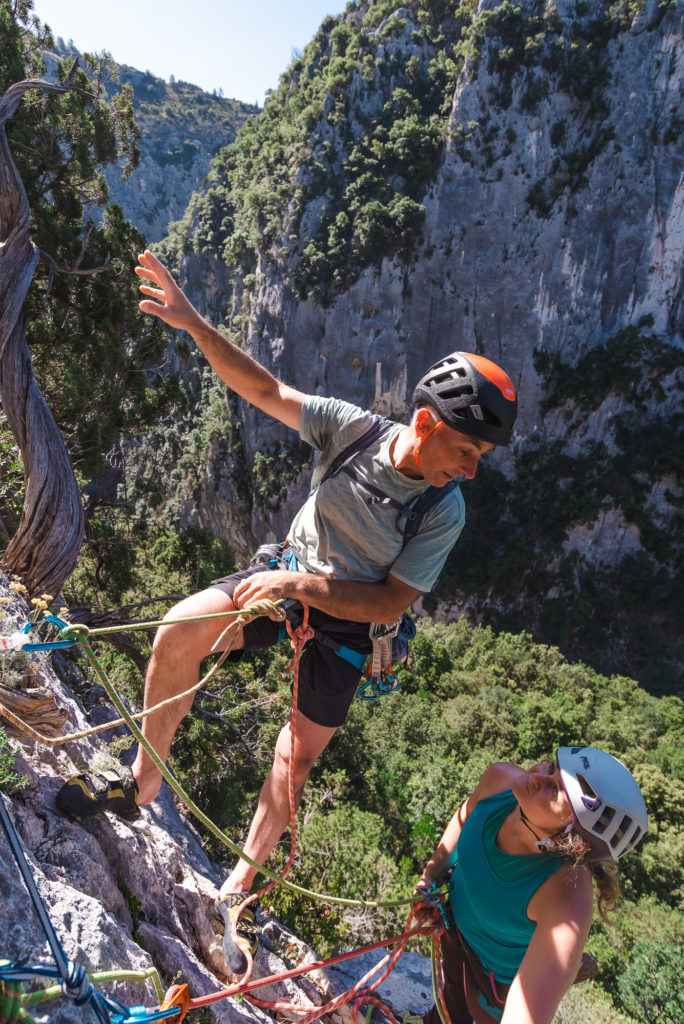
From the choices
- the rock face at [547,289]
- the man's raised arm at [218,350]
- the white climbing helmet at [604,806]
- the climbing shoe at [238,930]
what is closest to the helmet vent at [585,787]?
the white climbing helmet at [604,806]

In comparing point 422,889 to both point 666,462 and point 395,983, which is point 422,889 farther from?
point 666,462

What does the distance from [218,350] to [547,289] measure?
36927 millimetres

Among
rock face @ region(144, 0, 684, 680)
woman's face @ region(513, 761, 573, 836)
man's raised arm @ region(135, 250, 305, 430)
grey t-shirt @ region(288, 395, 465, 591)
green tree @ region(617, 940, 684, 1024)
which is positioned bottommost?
green tree @ region(617, 940, 684, 1024)

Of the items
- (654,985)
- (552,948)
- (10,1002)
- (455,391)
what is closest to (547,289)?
(654,985)

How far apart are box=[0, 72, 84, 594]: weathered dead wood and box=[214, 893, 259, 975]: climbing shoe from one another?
268 centimetres

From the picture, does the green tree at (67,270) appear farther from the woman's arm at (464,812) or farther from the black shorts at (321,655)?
the woman's arm at (464,812)

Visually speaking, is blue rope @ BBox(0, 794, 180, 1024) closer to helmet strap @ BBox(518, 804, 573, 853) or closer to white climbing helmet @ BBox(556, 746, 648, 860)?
helmet strap @ BBox(518, 804, 573, 853)

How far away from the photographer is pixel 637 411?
34312 millimetres

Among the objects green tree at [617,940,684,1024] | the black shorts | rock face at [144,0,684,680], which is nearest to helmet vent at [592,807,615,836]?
the black shorts

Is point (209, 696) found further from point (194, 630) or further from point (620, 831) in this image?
point (620, 831)

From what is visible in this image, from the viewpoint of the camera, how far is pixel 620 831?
5.90 feet

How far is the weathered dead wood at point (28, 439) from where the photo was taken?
4.34 meters

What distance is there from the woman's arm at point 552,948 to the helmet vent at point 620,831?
0.41 ft

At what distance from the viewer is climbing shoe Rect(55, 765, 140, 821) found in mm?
2207
